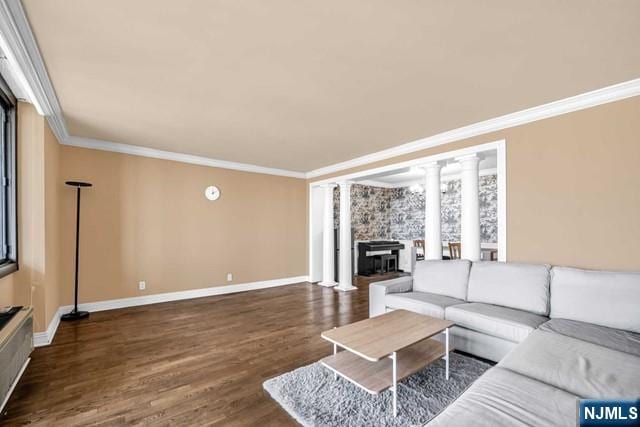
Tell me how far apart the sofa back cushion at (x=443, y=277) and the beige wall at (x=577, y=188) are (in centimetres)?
58

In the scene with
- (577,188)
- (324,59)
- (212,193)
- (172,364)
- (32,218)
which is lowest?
(172,364)

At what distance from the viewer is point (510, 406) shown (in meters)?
1.23

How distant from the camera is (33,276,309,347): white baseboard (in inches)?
115

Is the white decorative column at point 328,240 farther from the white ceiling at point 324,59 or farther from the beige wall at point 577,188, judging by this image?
the beige wall at point 577,188

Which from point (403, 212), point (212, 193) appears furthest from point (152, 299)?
point (403, 212)

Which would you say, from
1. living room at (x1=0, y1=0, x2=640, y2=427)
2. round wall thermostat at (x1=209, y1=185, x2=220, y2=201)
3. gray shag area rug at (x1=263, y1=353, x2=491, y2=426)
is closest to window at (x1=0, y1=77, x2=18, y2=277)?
living room at (x1=0, y1=0, x2=640, y2=427)

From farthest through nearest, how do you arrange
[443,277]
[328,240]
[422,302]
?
[328,240]
[443,277]
[422,302]

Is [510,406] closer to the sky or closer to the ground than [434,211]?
closer to the ground

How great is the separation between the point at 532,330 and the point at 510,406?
4.09 ft

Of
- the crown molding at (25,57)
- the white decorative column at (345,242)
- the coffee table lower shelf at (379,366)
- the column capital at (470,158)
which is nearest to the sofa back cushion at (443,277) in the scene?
the coffee table lower shelf at (379,366)

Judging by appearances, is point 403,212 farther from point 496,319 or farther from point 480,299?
point 496,319

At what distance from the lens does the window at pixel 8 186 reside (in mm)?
2549
